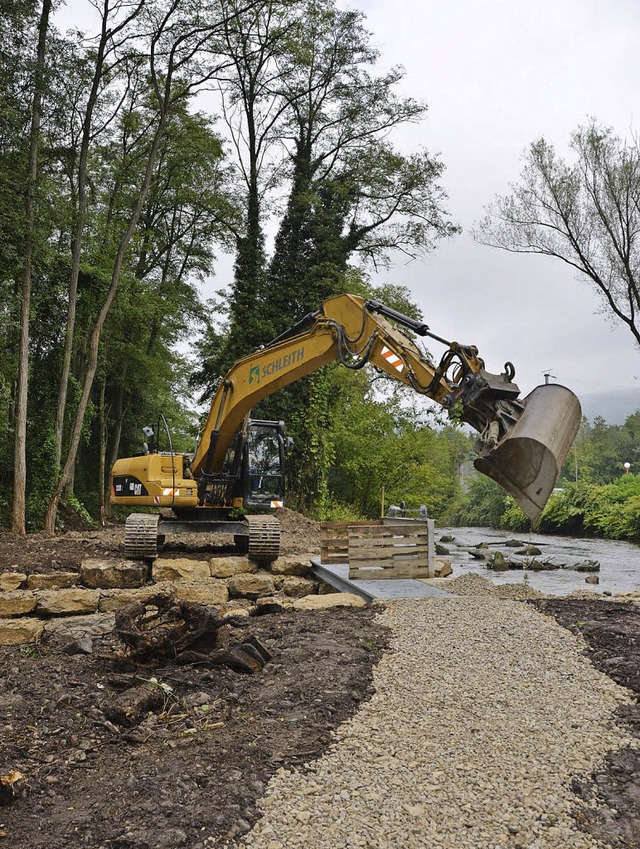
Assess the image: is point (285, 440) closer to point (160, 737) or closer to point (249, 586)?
point (249, 586)

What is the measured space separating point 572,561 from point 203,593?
10.3 meters

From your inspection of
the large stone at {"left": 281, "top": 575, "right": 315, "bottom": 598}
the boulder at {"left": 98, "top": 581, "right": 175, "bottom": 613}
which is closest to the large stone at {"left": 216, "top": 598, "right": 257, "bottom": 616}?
the boulder at {"left": 98, "top": 581, "right": 175, "bottom": 613}

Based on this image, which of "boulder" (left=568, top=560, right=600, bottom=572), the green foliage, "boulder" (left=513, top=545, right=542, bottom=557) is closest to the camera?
"boulder" (left=568, top=560, right=600, bottom=572)

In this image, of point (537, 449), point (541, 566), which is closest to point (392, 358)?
point (537, 449)

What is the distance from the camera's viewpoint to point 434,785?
2816 mm

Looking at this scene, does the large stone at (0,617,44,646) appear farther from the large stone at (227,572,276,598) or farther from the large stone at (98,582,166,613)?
the large stone at (227,572,276,598)

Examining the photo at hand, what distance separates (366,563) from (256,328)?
12.2m

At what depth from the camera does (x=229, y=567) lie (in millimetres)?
9031

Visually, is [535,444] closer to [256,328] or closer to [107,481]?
[256,328]

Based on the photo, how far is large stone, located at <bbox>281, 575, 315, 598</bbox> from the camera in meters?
8.67

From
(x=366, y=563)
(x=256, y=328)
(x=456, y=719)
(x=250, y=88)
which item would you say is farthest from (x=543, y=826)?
(x=250, y=88)

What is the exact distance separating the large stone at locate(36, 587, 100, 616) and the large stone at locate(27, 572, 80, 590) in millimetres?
1380

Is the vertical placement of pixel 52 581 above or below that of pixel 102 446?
below

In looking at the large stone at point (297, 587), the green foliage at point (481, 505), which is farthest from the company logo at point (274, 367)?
the green foliage at point (481, 505)
